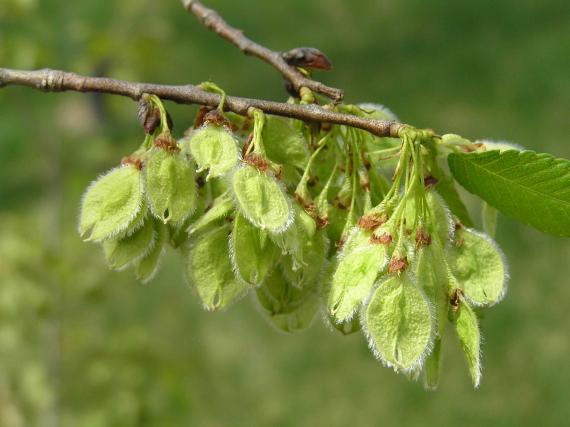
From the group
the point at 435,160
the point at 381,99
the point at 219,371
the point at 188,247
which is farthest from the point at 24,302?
the point at 381,99

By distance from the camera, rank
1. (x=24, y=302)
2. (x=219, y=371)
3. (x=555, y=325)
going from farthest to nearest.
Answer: (x=219, y=371)
(x=555, y=325)
(x=24, y=302)

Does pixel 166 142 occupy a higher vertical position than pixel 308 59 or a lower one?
lower

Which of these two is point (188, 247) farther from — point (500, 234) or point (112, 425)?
point (500, 234)

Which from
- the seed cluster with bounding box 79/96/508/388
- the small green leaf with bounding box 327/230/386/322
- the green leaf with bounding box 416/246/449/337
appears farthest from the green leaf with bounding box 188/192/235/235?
the green leaf with bounding box 416/246/449/337

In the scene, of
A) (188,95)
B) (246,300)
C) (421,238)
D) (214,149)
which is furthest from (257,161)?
(246,300)

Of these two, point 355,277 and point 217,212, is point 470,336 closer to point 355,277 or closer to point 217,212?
point 355,277

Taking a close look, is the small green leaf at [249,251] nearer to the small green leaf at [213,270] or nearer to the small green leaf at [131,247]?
the small green leaf at [213,270]
